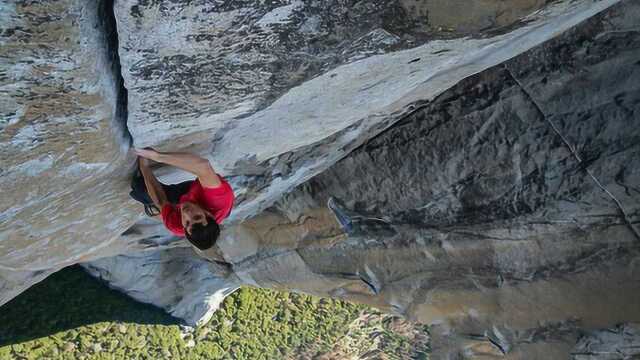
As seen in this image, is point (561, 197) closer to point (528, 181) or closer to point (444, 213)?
point (528, 181)

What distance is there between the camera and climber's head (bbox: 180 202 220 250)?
197 centimetres

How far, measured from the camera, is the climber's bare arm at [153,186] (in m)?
1.99

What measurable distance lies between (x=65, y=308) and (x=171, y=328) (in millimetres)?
695

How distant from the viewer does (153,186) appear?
204cm

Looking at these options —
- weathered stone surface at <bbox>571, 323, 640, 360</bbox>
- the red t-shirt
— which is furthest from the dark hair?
weathered stone surface at <bbox>571, 323, 640, 360</bbox>

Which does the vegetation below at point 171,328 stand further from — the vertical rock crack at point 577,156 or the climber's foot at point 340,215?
the vertical rock crack at point 577,156

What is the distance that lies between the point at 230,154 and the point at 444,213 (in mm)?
849

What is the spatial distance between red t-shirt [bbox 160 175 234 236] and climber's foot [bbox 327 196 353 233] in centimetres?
87

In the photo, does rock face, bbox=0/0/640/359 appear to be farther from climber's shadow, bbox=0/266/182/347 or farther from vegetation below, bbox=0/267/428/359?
vegetation below, bbox=0/267/428/359

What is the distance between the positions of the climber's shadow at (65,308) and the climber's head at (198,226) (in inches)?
70.2

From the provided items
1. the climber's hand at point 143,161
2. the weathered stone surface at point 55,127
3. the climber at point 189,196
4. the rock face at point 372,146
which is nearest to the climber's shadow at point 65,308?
the rock face at point 372,146

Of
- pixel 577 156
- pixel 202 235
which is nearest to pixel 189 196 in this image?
pixel 202 235

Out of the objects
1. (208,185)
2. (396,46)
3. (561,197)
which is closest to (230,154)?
(208,185)

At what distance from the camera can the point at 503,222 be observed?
8.07 feet
